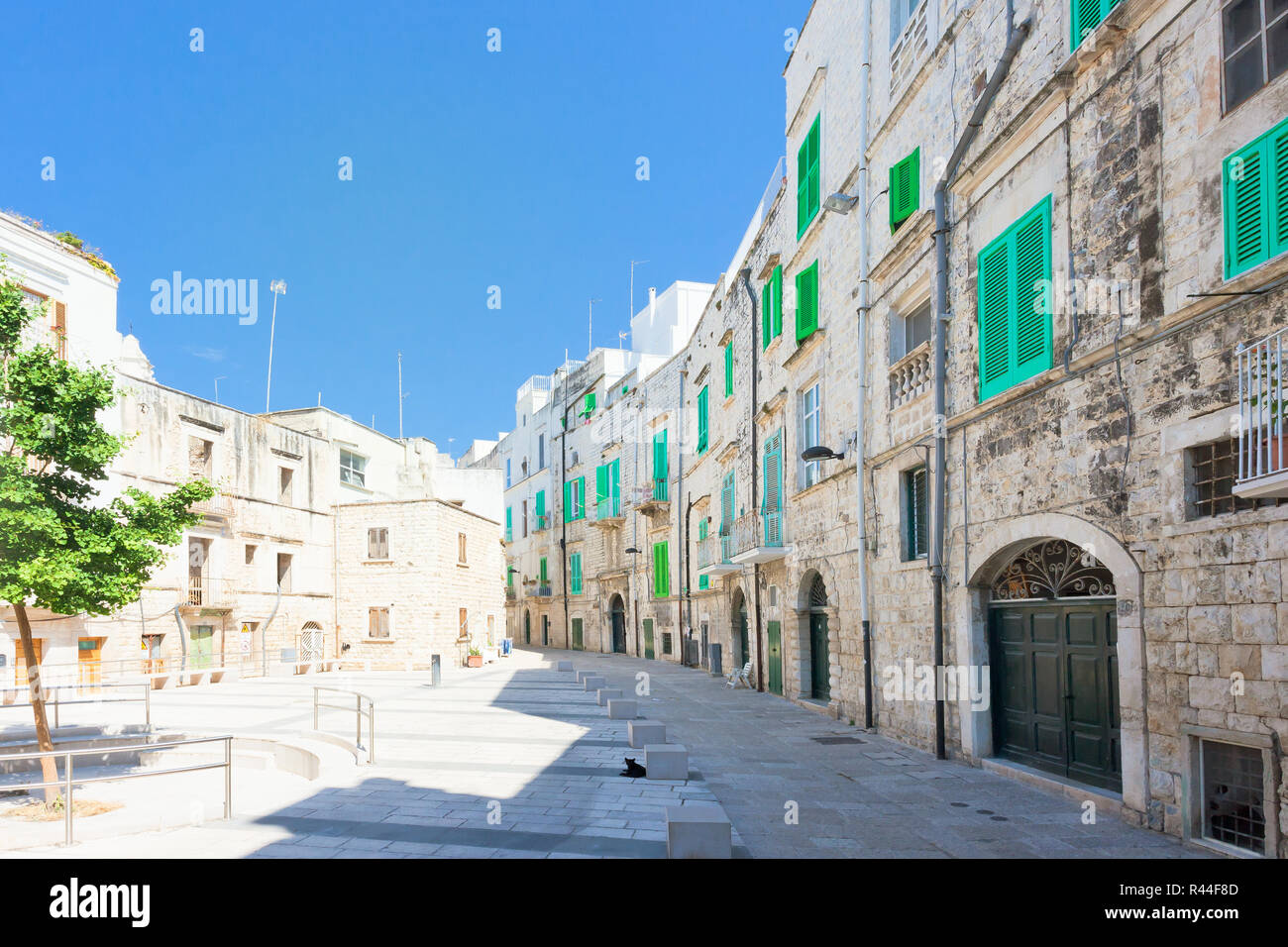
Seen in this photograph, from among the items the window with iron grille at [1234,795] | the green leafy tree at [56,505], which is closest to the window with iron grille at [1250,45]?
the window with iron grille at [1234,795]

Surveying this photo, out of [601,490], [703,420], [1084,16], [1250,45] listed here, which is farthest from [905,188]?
[601,490]

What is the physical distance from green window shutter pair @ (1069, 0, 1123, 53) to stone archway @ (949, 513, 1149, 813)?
4.39 metres

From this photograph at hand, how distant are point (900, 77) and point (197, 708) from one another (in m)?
16.6

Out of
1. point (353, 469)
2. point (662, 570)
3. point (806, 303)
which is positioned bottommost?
point (662, 570)

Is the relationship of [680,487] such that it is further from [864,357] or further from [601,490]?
[864,357]

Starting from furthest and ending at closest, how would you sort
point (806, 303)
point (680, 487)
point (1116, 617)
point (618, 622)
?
point (618, 622) < point (680, 487) < point (806, 303) < point (1116, 617)

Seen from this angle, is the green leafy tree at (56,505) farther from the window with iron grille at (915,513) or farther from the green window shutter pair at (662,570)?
the green window shutter pair at (662,570)

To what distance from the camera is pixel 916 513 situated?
12023 millimetres

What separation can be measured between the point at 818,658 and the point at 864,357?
6.09 metres

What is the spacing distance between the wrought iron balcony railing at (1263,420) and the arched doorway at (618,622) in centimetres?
3454
